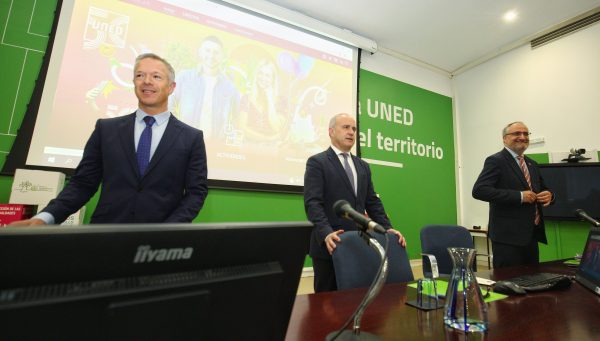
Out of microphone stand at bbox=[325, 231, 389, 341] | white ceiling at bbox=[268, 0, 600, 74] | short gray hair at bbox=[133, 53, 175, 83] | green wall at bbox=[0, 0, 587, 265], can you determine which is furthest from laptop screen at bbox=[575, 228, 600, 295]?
white ceiling at bbox=[268, 0, 600, 74]

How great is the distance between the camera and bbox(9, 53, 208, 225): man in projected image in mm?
1312

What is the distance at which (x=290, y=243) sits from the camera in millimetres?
489

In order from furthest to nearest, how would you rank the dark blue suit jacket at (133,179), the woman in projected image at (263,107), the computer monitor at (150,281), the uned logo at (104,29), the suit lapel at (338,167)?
1. the woman in projected image at (263,107)
2. the uned logo at (104,29)
3. the suit lapel at (338,167)
4. the dark blue suit jacket at (133,179)
5. the computer monitor at (150,281)

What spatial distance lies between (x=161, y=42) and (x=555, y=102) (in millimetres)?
4716

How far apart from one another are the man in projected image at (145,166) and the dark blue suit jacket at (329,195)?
682 millimetres

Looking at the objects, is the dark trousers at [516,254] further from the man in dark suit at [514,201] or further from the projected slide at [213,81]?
the projected slide at [213,81]

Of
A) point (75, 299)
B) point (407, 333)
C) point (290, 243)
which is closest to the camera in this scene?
point (75, 299)

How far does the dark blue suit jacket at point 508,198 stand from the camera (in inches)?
85.7

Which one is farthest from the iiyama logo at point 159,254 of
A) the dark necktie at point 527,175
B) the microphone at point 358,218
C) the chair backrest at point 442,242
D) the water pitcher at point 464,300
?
the dark necktie at point 527,175

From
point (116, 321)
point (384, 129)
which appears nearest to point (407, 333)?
point (116, 321)

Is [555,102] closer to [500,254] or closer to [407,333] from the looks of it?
[500,254]

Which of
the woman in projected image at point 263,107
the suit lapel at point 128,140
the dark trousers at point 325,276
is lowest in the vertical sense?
the dark trousers at point 325,276

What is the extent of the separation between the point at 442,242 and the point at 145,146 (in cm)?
207

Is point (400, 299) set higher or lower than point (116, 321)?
lower
